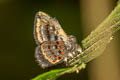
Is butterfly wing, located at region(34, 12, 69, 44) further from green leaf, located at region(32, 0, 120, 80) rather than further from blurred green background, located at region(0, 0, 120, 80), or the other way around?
blurred green background, located at region(0, 0, 120, 80)

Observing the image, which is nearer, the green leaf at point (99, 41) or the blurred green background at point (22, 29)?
the green leaf at point (99, 41)

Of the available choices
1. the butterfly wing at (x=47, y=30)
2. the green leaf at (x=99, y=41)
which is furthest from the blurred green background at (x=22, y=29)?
the green leaf at (x=99, y=41)

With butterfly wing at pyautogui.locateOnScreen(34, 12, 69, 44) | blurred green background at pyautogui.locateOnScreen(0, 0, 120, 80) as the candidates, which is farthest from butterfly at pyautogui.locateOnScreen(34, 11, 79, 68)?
blurred green background at pyautogui.locateOnScreen(0, 0, 120, 80)

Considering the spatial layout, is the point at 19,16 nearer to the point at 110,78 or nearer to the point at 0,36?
the point at 0,36

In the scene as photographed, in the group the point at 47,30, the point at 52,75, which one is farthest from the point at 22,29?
the point at 52,75

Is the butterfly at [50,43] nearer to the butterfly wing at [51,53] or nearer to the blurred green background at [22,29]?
the butterfly wing at [51,53]

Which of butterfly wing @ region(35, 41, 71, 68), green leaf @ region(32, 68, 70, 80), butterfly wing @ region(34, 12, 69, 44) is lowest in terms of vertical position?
green leaf @ region(32, 68, 70, 80)

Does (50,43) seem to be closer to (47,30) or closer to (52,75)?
(47,30)

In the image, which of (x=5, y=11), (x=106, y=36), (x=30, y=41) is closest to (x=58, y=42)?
(x=106, y=36)
